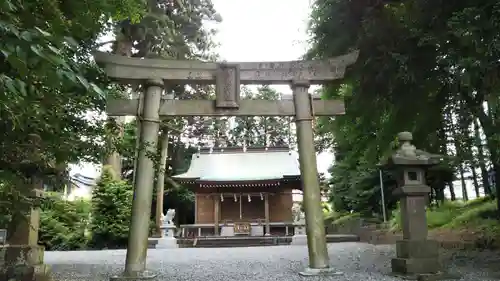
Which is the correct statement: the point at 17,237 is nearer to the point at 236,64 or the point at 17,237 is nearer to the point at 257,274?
the point at 257,274

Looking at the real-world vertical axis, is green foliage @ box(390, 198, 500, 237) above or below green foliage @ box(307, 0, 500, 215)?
below

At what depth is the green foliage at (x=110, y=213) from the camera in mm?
16609

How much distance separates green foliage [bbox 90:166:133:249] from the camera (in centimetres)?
1661

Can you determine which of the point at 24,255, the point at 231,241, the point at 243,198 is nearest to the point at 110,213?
the point at 231,241

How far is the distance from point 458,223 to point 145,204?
33.2ft

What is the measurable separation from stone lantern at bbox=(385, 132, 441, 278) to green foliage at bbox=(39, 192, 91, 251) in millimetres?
14422

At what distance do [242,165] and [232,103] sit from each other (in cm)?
1725

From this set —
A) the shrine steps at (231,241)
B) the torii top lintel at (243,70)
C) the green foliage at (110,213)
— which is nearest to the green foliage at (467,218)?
the shrine steps at (231,241)

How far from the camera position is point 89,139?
424 centimetres

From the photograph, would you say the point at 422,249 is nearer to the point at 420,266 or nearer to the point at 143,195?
the point at 420,266

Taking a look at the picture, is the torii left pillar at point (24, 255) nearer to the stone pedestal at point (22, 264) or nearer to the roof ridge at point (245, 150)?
the stone pedestal at point (22, 264)

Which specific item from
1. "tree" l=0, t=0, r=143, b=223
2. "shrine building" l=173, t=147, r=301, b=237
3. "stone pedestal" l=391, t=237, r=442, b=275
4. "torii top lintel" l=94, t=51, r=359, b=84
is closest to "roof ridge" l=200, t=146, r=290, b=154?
"shrine building" l=173, t=147, r=301, b=237

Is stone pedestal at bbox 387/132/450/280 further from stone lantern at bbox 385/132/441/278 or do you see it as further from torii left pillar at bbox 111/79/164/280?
torii left pillar at bbox 111/79/164/280

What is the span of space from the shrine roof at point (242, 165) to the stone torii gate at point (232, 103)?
534 inches
